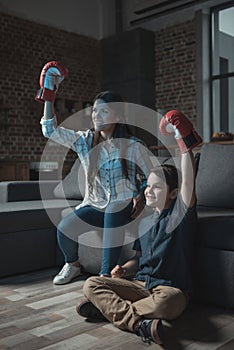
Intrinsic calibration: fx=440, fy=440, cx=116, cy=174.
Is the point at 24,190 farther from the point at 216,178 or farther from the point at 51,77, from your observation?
the point at 216,178

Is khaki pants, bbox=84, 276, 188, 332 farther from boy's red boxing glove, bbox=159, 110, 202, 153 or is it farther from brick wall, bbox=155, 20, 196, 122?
brick wall, bbox=155, 20, 196, 122

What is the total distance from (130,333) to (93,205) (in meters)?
0.98

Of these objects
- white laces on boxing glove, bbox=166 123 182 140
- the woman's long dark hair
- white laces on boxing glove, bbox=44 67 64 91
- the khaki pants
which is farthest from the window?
the khaki pants

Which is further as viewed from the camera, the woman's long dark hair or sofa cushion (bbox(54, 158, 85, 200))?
sofa cushion (bbox(54, 158, 85, 200))

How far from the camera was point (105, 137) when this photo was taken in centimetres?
265

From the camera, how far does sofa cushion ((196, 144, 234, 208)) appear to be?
112 inches

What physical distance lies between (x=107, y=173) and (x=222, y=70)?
5.75 meters

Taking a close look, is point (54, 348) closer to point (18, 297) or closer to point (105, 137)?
point (18, 297)

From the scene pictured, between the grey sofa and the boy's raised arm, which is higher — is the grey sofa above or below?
below

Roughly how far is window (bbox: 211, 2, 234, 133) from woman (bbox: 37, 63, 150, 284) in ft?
17.5

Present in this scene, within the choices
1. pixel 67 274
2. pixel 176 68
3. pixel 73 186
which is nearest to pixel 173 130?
pixel 67 274

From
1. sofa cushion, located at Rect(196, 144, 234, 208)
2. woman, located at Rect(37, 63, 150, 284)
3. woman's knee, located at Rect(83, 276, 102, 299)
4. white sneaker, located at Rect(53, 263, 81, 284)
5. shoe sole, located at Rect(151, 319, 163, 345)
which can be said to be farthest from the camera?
sofa cushion, located at Rect(196, 144, 234, 208)

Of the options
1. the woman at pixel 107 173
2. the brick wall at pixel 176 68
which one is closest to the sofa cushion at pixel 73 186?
the woman at pixel 107 173

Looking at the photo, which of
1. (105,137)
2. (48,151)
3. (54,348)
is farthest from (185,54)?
(54,348)
